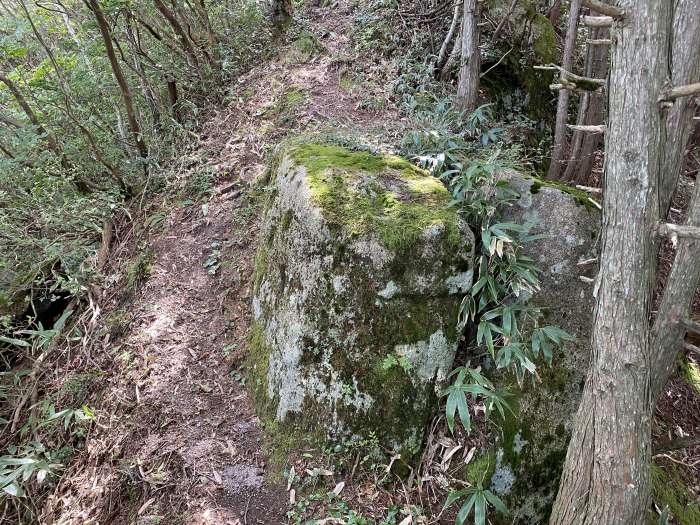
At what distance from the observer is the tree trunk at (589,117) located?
4.64 m

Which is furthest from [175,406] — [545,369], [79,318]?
[545,369]

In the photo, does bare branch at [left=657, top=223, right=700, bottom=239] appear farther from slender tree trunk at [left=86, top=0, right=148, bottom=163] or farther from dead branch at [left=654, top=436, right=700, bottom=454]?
slender tree trunk at [left=86, top=0, right=148, bottom=163]

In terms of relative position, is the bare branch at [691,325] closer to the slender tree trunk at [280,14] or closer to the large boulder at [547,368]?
the large boulder at [547,368]

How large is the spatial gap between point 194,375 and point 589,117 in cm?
496

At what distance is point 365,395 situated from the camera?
331cm

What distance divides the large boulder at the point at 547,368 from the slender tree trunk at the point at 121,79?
5.09 m

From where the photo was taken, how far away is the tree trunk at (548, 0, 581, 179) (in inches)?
183

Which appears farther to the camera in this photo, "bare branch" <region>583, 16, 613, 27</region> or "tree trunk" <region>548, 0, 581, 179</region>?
"tree trunk" <region>548, 0, 581, 179</region>

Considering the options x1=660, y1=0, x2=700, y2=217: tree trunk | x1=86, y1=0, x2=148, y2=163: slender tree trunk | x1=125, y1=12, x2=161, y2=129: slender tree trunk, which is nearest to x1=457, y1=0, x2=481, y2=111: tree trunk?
x1=660, y1=0, x2=700, y2=217: tree trunk

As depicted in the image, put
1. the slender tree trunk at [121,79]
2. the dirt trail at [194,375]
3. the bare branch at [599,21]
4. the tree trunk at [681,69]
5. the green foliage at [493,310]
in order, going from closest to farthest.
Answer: the bare branch at [599,21] < the tree trunk at [681,69] < the green foliage at [493,310] < the dirt trail at [194,375] < the slender tree trunk at [121,79]

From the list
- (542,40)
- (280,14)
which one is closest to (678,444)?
(542,40)

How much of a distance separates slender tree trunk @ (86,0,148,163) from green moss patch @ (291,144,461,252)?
10.7 feet

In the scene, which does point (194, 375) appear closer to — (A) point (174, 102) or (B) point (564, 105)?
(B) point (564, 105)

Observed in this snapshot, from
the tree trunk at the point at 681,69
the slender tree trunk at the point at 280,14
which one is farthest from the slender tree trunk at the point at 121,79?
the tree trunk at the point at 681,69
